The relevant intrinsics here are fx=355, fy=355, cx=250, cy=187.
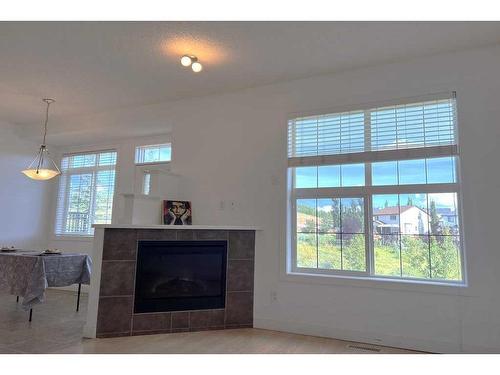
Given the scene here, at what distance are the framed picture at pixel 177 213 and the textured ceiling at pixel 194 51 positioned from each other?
146 centimetres

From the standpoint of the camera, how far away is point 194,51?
3.53m

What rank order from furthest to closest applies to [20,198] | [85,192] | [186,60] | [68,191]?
[68,191] < [85,192] < [20,198] < [186,60]

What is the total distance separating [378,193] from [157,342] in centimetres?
268

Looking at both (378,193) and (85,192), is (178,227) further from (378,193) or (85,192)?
(85,192)

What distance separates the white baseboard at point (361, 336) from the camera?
3.23m

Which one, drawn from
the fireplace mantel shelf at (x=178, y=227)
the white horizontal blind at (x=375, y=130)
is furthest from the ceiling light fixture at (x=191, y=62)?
the fireplace mantel shelf at (x=178, y=227)

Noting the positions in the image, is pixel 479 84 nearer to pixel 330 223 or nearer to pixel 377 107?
pixel 377 107

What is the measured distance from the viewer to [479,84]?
3.36 metres

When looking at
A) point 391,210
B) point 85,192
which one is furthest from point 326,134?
point 85,192

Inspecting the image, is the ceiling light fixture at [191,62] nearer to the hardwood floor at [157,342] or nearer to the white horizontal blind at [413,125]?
the white horizontal blind at [413,125]

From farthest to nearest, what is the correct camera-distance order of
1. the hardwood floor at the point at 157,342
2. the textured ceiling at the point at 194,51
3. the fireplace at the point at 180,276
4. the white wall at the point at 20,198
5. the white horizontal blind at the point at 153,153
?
the white wall at the point at 20,198 → the white horizontal blind at the point at 153,153 → the fireplace at the point at 180,276 → the hardwood floor at the point at 157,342 → the textured ceiling at the point at 194,51

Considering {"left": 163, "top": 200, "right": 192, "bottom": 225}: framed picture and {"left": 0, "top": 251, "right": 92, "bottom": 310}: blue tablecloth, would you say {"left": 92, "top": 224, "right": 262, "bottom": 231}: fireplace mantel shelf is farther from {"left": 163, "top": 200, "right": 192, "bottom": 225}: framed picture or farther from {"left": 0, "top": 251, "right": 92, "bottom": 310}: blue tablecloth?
{"left": 0, "top": 251, "right": 92, "bottom": 310}: blue tablecloth

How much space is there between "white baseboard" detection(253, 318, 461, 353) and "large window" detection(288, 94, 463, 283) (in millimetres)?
571
